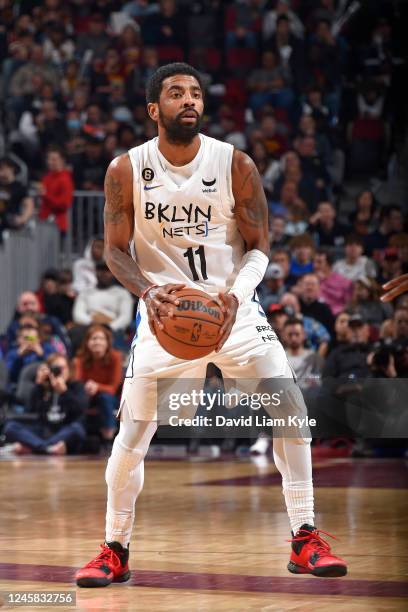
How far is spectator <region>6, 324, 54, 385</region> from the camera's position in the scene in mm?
13242

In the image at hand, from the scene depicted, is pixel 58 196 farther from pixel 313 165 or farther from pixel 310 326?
pixel 310 326

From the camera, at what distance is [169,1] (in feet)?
59.6

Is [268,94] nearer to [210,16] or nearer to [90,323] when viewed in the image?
[210,16]

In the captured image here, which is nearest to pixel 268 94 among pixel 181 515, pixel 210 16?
pixel 210 16

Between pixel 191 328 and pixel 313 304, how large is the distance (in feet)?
25.8

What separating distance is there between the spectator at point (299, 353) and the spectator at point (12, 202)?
465 centimetres

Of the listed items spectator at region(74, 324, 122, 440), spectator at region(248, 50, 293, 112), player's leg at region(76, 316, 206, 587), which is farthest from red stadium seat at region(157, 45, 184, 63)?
player's leg at region(76, 316, 206, 587)

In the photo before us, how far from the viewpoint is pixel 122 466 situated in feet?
17.3

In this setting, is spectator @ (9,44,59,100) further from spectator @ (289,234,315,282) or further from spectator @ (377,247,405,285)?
spectator @ (377,247,405,285)

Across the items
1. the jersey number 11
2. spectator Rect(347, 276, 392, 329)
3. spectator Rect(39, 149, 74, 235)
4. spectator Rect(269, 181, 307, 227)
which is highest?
spectator Rect(39, 149, 74, 235)

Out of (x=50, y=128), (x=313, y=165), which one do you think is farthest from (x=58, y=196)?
(x=313, y=165)

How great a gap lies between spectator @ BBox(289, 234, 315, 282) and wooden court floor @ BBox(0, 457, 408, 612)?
2.94 metres

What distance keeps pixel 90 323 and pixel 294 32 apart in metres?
5.77

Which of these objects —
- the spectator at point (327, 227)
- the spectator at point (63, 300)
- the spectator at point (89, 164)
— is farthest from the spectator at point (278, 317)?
the spectator at point (89, 164)
